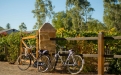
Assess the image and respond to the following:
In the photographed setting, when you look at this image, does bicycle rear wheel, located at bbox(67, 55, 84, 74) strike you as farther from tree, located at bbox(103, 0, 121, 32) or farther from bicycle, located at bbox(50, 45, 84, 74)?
tree, located at bbox(103, 0, 121, 32)

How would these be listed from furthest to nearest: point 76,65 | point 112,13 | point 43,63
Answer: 1. point 112,13
2. point 43,63
3. point 76,65

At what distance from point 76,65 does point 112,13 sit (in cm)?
4015

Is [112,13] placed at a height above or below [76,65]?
above

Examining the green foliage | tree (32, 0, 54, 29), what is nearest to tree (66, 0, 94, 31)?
tree (32, 0, 54, 29)

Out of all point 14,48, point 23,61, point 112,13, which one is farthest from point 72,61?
point 112,13

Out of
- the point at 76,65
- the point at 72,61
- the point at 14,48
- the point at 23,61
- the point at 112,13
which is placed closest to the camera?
the point at 76,65

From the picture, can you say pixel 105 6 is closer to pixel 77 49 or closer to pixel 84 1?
pixel 84 1

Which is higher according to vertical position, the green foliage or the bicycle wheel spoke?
the green foliage

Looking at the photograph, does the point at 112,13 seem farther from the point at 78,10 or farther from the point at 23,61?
the point at 23,61

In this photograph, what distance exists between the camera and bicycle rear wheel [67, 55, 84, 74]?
8198 mm

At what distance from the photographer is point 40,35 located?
936cm

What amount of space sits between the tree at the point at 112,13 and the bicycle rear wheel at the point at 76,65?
39171 mm

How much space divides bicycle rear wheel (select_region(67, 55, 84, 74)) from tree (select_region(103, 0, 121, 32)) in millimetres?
39171

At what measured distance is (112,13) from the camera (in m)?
46.8
